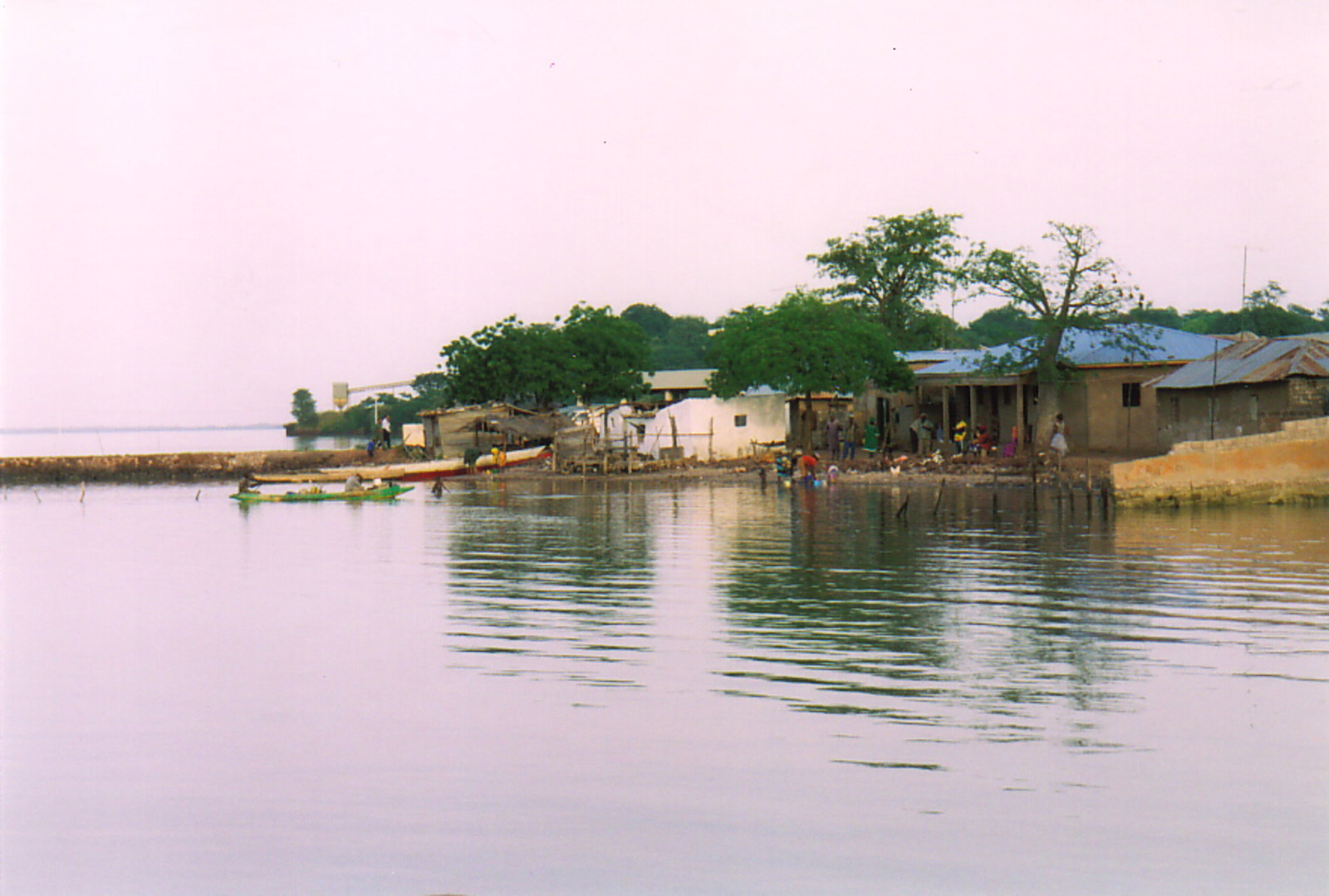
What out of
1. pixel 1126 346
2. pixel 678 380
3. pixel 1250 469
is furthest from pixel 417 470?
pixel 1250 469

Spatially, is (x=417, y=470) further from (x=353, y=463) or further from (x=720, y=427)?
(x=720, y=427)

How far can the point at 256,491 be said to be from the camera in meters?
38.2

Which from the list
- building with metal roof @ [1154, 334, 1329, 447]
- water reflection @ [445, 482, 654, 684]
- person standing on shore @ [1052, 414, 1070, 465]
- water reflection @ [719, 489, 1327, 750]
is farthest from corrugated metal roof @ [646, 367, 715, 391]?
water reflection @ [719, 489, 1327, 750]

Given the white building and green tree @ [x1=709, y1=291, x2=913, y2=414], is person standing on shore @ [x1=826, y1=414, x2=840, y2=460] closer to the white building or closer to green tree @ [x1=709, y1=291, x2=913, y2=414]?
green tree @ [x1=709, y1=291, x2=913, y2=414]

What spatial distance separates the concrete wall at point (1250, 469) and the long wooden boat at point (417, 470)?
2987cm

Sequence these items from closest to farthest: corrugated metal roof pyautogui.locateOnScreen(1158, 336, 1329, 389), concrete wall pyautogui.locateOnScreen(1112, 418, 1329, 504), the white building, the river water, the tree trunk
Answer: the river water, concrete wall pyautogui.locateOnScreen(1112, 418, 1329, 504), corrugated metal roof pyautogui.locateOnScreen(1158, 336, 1329, 389), the tree trunk, the white building

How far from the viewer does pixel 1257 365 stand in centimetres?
2973

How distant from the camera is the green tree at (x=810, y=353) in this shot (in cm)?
4231

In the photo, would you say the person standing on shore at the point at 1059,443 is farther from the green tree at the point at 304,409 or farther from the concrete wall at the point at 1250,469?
the green tree at the point at 304,409

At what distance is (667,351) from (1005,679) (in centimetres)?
8253

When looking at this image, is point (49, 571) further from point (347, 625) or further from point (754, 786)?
point (754, 786)

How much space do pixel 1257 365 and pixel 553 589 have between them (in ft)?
67.3

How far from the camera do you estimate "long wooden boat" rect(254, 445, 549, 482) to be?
165ft

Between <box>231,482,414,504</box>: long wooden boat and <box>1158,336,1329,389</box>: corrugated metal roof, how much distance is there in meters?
22.4
